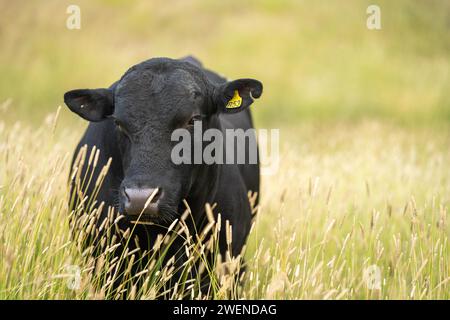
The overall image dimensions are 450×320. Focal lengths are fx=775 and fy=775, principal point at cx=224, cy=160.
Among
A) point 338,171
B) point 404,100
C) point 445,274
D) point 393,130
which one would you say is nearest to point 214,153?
point 445,274

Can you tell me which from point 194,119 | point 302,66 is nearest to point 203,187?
point 194,119

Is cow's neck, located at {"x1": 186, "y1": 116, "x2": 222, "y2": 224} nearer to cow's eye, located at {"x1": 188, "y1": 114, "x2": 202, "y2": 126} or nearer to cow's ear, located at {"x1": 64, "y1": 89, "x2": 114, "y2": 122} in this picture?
cow's eye, located at {"x1": 188, "y1": 114, "x2": 202, "y2": 126}

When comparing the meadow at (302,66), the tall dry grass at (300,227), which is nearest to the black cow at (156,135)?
the tall dry grass at (300,227)

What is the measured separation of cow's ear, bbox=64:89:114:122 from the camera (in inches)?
212

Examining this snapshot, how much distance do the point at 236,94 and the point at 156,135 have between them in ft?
3.01

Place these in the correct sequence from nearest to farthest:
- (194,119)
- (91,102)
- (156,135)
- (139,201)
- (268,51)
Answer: (139,201), (156,135), (194,119), (91,102), (268,51)

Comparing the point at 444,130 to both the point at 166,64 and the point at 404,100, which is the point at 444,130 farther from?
the point at 166,64

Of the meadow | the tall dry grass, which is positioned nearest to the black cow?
the tall dry grass

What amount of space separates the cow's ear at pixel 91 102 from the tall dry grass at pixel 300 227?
301mm

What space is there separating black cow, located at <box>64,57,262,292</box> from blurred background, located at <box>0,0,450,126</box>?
9.75 m

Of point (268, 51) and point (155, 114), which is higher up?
point (268, 51)

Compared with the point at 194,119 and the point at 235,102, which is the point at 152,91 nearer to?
the point at 194,119

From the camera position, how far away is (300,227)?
8133mm
